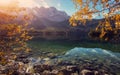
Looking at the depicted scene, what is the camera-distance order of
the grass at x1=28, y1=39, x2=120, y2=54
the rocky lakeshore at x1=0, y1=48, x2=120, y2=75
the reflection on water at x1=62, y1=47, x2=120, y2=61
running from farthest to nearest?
the grass at x1=28, y1=39, x2=120, y2=54, the reflection on water at x1=62, y1=47, x2=120, y2=61, the rocky lakeshore at x1=0, y1=48, x2=120, y2=75

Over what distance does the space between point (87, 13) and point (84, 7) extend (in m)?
0.75

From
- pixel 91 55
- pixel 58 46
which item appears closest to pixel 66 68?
pixel 91 55

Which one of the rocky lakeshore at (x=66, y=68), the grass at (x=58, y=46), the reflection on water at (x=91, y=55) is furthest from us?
the grass at (x=58, y=46)

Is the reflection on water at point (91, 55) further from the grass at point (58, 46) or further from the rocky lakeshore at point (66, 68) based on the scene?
the grass at point (58, 46)

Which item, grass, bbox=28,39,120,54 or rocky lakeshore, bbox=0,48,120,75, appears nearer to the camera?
rocky lakeshore, bbox=0,48,120,75

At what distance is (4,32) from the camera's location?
14859 millimetres

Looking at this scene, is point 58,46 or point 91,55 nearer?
point 91,55

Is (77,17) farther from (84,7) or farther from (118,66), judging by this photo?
(118,66)

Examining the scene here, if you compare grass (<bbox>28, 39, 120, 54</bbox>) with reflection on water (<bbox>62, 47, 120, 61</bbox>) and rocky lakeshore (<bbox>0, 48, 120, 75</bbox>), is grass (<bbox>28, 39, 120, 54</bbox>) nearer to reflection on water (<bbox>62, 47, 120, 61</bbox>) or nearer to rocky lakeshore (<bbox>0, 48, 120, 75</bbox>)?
reflection on water (<bbox>62, 47, 120, 61</bbox>)

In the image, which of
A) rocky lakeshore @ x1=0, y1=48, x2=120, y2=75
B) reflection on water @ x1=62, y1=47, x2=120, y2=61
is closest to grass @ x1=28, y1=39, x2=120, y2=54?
reflection on water @ x1=62, y1=47, x2=120, y2=61

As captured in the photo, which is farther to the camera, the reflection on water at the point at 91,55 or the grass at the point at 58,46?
the grass at the point at 58,46

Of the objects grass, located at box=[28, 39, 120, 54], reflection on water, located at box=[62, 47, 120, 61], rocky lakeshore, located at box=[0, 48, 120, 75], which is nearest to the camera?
rocky lakeshore, located at box=[0, 48, 120, 75]

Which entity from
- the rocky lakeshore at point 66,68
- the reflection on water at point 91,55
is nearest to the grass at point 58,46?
the reflection on water at point 91,55

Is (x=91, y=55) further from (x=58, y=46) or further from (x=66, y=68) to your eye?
(x=58, y=46)
